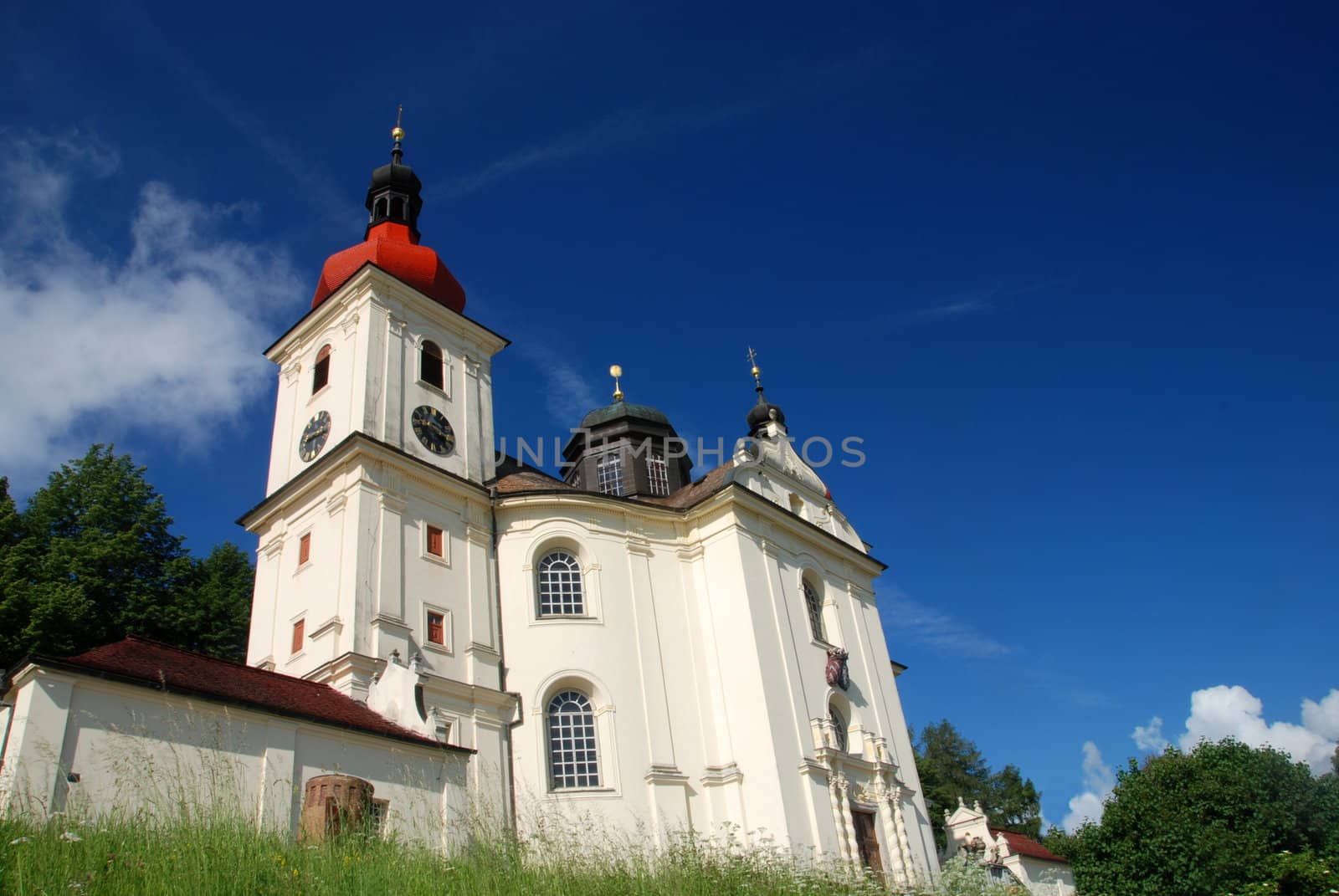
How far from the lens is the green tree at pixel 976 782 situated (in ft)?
176

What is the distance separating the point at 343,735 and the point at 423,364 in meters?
13.2

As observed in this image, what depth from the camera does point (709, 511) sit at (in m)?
26.4

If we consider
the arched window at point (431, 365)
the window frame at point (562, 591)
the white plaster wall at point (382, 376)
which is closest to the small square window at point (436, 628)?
the window frame at point (562, 591)

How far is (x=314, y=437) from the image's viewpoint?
25438 mm

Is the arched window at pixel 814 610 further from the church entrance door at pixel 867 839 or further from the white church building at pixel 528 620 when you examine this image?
the church entrance door at pixel 867 839

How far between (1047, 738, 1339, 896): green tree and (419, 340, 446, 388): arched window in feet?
73.4

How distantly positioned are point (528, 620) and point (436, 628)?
227 cm

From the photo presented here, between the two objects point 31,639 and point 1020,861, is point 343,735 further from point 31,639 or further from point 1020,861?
point 1020,861

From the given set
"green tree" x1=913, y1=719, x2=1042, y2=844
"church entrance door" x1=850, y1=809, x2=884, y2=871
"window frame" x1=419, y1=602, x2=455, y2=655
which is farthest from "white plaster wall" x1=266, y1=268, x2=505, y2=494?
"green tree" x1=913, y1=719, x2=1042, y2=844

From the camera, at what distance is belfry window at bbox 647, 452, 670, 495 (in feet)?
104

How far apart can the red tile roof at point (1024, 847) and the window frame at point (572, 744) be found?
17.7 meters

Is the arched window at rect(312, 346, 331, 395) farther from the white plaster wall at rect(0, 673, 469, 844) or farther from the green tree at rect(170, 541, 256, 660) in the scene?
the white plaster wall at rect(0, 673, 469, 844)

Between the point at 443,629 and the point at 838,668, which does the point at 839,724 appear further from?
the point at 443,629

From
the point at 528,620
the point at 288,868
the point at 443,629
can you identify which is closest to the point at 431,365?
the point at 528,620
